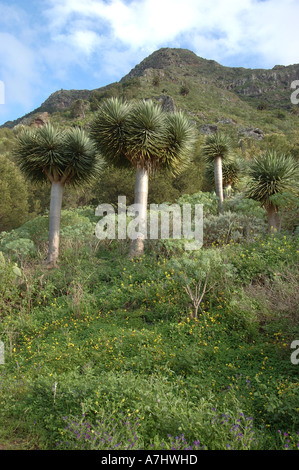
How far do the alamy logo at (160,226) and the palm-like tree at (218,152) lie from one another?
1.71m

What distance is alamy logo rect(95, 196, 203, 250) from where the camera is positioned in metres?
9.64

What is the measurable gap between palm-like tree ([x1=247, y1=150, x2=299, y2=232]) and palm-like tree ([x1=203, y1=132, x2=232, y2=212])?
8.60 feet

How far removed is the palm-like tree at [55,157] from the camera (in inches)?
399

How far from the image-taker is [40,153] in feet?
33.3

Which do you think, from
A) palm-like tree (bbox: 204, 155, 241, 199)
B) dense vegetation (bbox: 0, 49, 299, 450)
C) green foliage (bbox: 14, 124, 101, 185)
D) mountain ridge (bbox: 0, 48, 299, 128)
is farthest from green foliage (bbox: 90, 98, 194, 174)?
mountain ridge (bbox: 0, 48, 299, 128)

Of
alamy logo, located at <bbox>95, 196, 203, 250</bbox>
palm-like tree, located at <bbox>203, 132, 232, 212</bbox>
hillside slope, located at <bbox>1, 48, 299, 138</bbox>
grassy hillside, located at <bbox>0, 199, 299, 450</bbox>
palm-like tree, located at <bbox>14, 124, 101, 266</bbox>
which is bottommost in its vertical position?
grassy hillside, located at <bbox>0, 199, 299, 450</bbox>

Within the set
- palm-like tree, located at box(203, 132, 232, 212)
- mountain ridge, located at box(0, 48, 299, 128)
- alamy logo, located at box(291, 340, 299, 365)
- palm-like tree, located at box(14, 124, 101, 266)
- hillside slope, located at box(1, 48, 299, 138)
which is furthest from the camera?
mountain ridge, located at box(0, 48, 299, 128)

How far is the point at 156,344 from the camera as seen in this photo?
525 cm

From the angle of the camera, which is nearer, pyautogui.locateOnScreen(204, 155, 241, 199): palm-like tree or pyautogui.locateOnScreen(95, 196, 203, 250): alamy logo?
pyautogui.locateOnScreen(95, 196, 203, 250): alamy logo

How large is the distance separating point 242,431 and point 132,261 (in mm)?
5969

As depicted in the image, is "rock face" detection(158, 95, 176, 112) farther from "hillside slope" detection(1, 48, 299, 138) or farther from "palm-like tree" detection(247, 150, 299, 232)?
"palm-like tree" detection(247, 150, 299, 232)

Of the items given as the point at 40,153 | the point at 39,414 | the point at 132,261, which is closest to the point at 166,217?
the point at 132,261
